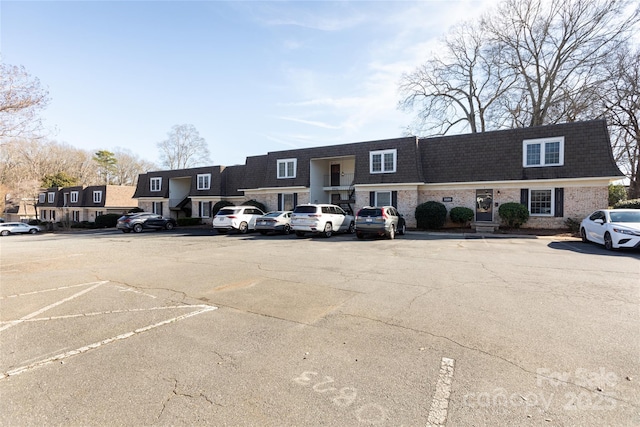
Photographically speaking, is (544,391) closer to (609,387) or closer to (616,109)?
(609,387)

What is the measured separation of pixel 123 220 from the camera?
83.7 feet

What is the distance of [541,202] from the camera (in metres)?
18.8

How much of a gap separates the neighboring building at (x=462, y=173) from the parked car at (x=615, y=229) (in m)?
5.69

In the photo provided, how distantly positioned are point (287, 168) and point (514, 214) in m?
16.9

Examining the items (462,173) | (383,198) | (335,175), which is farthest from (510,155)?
(335,175)

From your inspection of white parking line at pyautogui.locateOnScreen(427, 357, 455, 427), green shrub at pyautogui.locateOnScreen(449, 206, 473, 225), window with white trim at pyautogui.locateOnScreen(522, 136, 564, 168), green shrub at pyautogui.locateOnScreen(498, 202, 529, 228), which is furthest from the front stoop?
white parking line at pyautogui.locateOnScreen(427, 357, 455, 427)

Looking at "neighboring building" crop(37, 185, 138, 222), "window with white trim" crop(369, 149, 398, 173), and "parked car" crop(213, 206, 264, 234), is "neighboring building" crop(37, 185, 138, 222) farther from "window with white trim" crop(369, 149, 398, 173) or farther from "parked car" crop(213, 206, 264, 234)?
"window with white trim" crop(369, 149, 398, 173)

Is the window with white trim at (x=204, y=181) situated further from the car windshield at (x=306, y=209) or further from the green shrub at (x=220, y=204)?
Answer: the car windshield at (x=306, y=209)

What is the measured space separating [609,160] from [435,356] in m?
20.0

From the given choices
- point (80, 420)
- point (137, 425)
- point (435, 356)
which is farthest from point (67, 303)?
point (435, 356)

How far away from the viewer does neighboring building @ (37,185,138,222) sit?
1700 inches

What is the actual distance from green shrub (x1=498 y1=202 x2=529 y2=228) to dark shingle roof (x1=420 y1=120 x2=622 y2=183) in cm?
173

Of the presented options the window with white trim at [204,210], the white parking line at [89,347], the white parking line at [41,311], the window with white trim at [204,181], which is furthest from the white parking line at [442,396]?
the window with white trim at [204,210]

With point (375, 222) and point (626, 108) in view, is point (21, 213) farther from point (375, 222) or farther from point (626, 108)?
point (626, 108)
